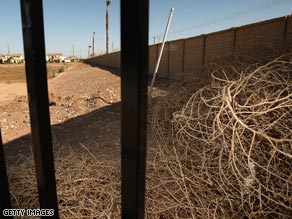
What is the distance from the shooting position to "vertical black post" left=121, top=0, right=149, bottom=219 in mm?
583

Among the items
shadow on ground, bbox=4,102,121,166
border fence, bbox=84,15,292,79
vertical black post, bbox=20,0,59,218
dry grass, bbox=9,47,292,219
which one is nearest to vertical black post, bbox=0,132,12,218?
vertical black post, bbox=20,0,59,218

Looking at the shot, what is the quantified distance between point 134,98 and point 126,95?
28mm

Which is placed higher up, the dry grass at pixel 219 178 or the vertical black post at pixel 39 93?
the vertical black post at pixel 39 93

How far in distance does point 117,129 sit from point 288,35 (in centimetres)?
487

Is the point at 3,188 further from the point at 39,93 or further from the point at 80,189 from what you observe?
the point at 80,189

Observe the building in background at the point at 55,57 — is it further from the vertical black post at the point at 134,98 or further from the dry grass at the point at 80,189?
the vertical black post at the point at 134,98

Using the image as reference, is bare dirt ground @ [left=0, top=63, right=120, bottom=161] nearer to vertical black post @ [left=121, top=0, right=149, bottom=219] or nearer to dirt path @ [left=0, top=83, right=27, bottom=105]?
vertical black post @ [left=121, top=0, right=149, bottom=219]

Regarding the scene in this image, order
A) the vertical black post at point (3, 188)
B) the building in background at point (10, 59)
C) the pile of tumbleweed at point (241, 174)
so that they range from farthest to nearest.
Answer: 1. the building in background at point (10, 59)
2. the pile of tumbleweed at point (241, 174)
3. the vertical black post at point (3, 188)

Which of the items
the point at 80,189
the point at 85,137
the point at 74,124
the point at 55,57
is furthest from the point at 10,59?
the point at 80,189

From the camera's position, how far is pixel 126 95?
64 centimetres

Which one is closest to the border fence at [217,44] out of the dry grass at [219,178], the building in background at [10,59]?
the dry grass at [219,178]

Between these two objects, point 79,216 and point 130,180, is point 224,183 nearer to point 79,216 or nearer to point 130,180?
point 79,216

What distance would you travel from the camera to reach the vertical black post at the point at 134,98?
0.58 metres

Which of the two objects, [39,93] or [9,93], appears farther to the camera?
[9,93]
